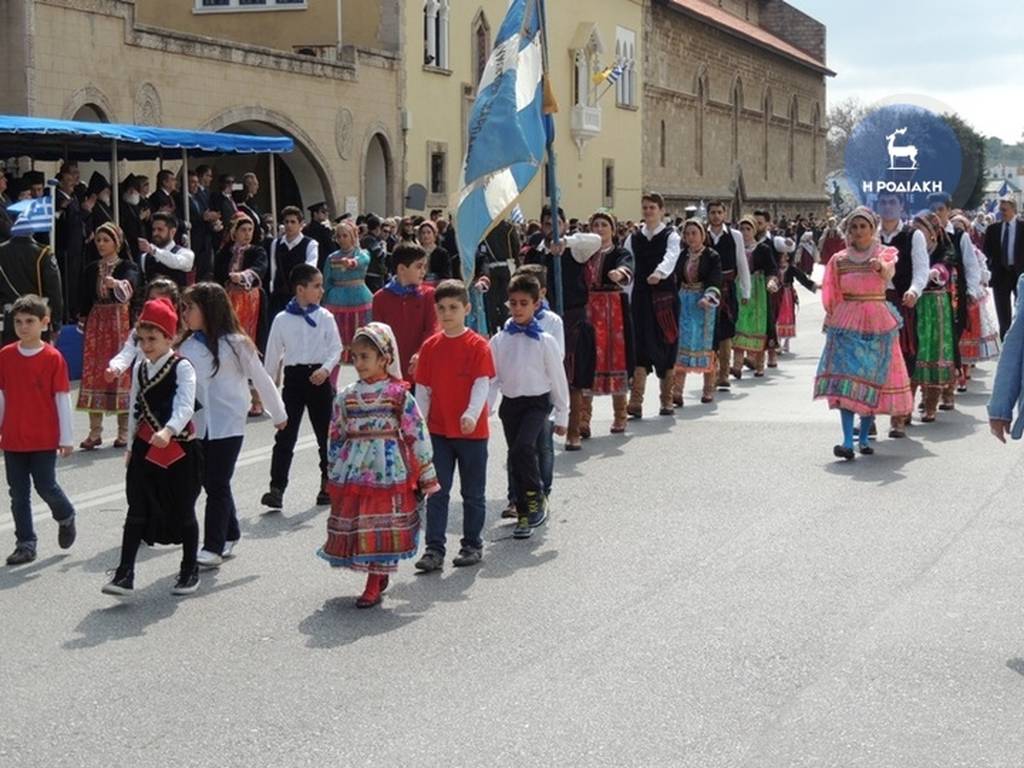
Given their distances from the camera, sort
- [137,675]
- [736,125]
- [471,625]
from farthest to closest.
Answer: [736,125] → [471,625] → [137,675]

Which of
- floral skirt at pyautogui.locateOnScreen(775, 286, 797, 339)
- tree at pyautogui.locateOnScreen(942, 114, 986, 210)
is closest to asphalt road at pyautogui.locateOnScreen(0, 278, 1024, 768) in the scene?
floral skirt at pyautogui.locateOnScreen(775, 286, 797, 339)

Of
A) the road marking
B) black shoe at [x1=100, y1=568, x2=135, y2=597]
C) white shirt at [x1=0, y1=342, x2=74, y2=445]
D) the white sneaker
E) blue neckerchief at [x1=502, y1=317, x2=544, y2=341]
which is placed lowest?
the road marking

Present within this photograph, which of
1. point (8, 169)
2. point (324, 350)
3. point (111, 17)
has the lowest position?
point (324, 350)

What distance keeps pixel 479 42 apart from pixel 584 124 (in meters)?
8.02

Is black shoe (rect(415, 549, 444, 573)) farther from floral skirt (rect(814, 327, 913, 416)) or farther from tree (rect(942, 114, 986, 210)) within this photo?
tree (rect(942, 114, 986, 210))

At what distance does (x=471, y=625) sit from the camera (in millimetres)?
7211

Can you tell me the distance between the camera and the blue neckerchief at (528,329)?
372 inches

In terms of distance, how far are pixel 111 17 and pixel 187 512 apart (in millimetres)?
19748

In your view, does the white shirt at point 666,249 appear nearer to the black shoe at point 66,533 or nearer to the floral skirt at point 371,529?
the black shoe at point 66,533

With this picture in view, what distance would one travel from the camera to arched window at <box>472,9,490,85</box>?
132ft

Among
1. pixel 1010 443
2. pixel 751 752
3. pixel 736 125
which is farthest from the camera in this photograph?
pixel 736 125

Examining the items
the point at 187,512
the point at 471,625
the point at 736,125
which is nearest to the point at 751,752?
the point at 471,625

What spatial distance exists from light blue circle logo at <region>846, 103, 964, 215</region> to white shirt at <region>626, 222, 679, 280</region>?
18.1m

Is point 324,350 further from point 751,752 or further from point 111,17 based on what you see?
point 111,17
